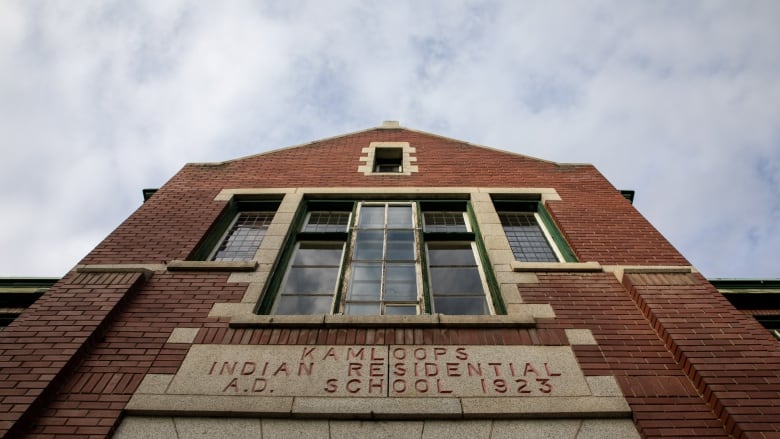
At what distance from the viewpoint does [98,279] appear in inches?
233

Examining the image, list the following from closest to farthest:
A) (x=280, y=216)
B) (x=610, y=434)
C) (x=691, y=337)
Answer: (x=610, y=434) → (x=691, y=337) → (x=280, y=216)

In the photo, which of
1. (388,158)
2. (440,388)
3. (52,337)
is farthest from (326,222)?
(440,388)

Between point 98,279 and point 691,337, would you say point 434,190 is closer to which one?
point 691,337

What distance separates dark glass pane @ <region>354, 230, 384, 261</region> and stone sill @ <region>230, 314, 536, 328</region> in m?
1.87

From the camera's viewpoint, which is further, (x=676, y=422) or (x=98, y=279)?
(x=98, y=279)

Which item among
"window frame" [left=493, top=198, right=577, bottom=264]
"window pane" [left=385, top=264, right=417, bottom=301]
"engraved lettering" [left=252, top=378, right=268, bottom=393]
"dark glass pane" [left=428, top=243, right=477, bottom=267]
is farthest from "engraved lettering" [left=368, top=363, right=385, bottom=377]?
"window frame" [left=493, top=198, right=577, bottom=264]

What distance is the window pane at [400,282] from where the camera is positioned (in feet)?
19.9

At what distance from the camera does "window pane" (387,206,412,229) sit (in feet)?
25.6

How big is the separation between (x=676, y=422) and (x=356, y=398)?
9.87 ft

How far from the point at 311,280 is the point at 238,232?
2198mm

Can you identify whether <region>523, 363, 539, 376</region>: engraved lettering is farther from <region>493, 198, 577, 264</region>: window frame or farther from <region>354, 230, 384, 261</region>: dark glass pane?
<region>354, 230, 384, 261</region>: dark glass pane

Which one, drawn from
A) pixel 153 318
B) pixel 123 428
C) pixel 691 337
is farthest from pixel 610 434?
pixel 153 318

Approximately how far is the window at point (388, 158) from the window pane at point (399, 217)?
2.33m

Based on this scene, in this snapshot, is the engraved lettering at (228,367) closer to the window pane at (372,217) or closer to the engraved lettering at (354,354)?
the engraved lettering at (354,354)
